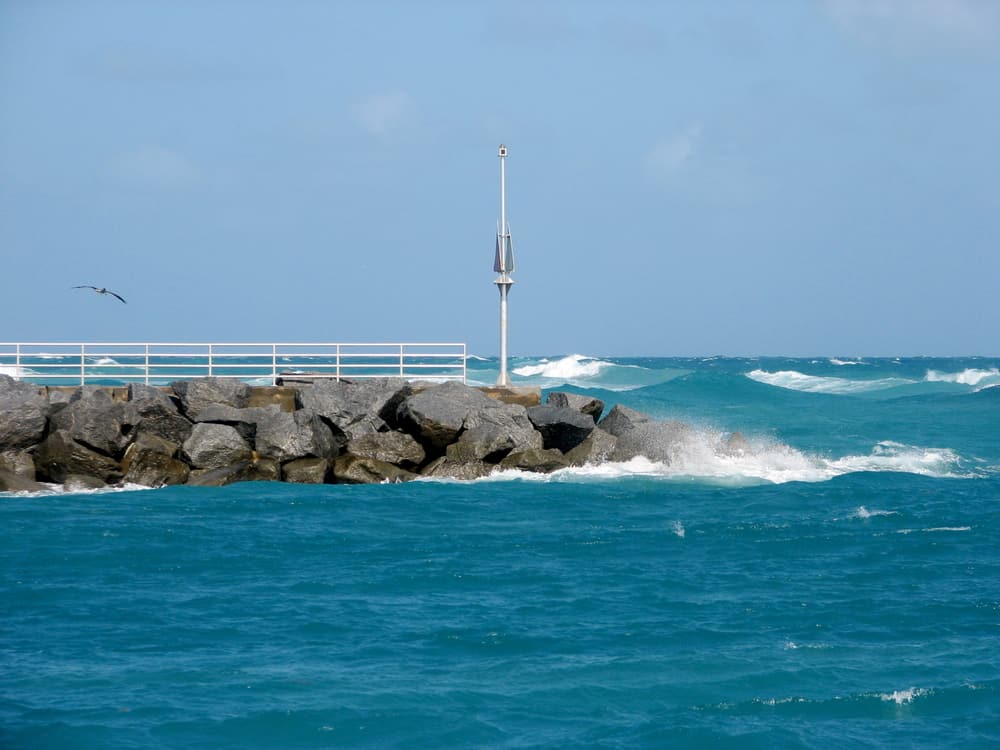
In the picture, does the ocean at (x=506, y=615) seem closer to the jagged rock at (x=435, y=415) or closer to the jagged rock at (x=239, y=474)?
the jagged rock at (x=239, y=474)

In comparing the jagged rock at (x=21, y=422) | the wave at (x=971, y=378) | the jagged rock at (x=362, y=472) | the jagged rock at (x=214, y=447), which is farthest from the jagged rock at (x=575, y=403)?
the wave at (x=971, y=378)

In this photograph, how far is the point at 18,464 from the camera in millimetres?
17531

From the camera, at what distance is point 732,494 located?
17422 mm

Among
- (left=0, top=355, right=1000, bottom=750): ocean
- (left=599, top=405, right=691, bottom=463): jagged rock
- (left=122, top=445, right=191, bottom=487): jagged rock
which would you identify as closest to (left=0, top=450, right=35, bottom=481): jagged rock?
(left=0, top=355, right=1000, bottom=750): ocean

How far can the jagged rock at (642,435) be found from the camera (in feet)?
65.7

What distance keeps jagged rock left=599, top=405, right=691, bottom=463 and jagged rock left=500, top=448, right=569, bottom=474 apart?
1248 millimetres

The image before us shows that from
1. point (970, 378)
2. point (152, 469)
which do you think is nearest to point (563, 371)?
point (970, 378)

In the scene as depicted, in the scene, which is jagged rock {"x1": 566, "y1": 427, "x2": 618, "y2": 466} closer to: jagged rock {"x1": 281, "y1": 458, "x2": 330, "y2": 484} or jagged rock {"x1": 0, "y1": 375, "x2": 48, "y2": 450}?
jagged rock {"x1": 281, "y1": 458, "x2": 330, "y2": 484}

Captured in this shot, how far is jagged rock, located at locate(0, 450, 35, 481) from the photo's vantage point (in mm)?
17453

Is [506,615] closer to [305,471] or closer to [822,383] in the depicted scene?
[305,471]

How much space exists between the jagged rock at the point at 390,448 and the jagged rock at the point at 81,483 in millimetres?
3940

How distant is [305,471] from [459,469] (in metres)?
2.53

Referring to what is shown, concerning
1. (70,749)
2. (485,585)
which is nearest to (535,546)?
(485,585)

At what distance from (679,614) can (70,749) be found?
17.4 ft
